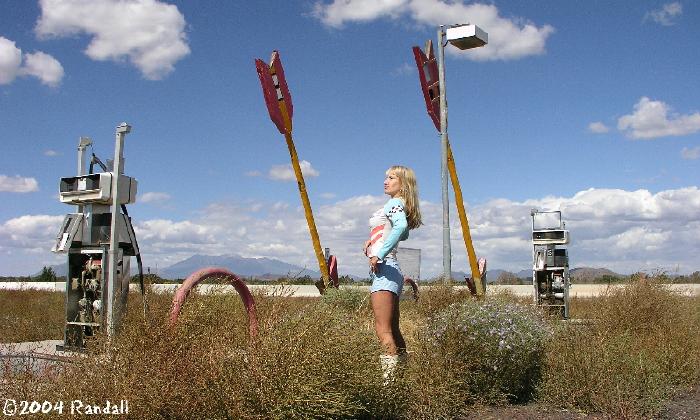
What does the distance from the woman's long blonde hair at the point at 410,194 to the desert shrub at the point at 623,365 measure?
1774mm

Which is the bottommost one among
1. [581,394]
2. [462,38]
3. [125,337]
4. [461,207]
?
[581,394]

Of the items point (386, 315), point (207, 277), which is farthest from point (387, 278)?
point (207, 277)

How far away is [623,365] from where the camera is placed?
570 cm

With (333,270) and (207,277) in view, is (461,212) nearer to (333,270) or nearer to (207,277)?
(333,270)

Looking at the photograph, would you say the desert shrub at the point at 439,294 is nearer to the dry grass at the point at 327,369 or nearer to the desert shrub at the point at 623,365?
the desert shrub at the point at 623,365

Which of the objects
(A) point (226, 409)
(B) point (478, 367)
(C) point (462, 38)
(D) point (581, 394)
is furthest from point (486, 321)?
(C) point (462, 38)

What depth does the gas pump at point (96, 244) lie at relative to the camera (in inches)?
288

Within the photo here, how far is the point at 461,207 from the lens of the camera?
12953 millimetres

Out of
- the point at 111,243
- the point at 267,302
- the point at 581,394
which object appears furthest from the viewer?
the point at 111,243

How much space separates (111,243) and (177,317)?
373cm

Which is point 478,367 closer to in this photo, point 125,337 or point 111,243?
point 125,337

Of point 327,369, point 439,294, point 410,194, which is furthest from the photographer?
point 439,294

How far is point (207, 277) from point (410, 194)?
163 cm

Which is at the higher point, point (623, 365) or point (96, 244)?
point (96, 244)
